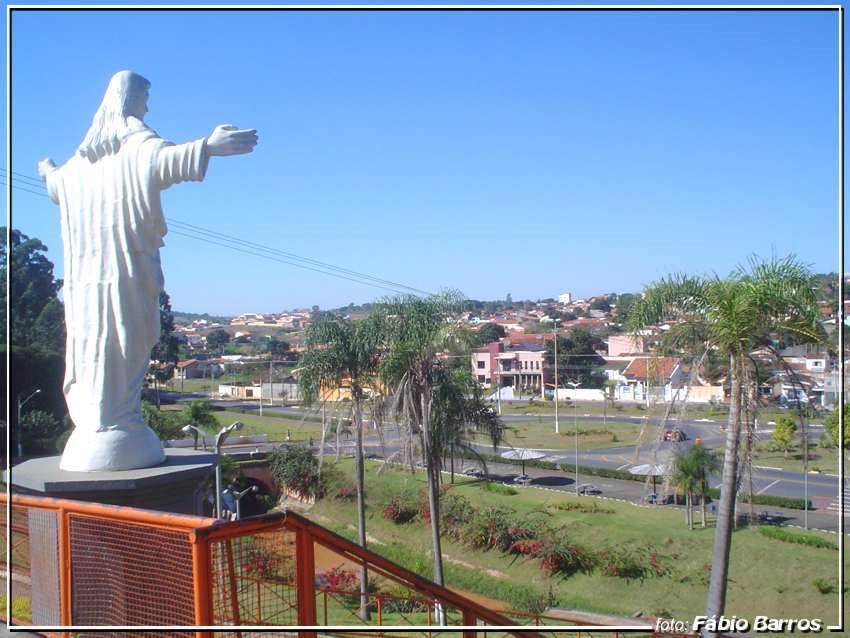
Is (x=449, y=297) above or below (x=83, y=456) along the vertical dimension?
above

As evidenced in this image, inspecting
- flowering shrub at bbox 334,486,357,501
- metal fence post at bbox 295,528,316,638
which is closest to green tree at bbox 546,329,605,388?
flowering shrub at bbox 334,486,357,501

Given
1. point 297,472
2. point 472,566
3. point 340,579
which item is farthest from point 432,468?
point 297,472

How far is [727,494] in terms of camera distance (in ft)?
25.0

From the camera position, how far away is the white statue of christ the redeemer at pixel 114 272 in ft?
20.9

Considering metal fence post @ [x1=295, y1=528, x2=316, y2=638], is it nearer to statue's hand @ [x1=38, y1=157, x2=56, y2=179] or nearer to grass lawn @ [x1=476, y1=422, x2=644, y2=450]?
statue's hand @ [x1=38, y1=157, x2=56, y2=179]

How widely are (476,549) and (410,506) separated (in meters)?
3.14

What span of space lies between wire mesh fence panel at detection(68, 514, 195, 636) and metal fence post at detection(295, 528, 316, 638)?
0.49 meters

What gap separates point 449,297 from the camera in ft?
42.8

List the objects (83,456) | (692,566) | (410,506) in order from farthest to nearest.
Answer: (410,506), (692,566), (83,456)

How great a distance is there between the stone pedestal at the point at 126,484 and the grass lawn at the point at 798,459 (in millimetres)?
23474

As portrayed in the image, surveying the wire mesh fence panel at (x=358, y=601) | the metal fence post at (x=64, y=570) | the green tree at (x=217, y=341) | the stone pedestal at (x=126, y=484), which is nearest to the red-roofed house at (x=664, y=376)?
the stone pedestal at (x=126, y=484)

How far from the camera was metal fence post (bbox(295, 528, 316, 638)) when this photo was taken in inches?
146

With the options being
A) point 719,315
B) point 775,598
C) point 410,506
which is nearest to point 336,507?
point 410,506

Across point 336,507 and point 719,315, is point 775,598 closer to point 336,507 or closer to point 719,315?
point 719,315
